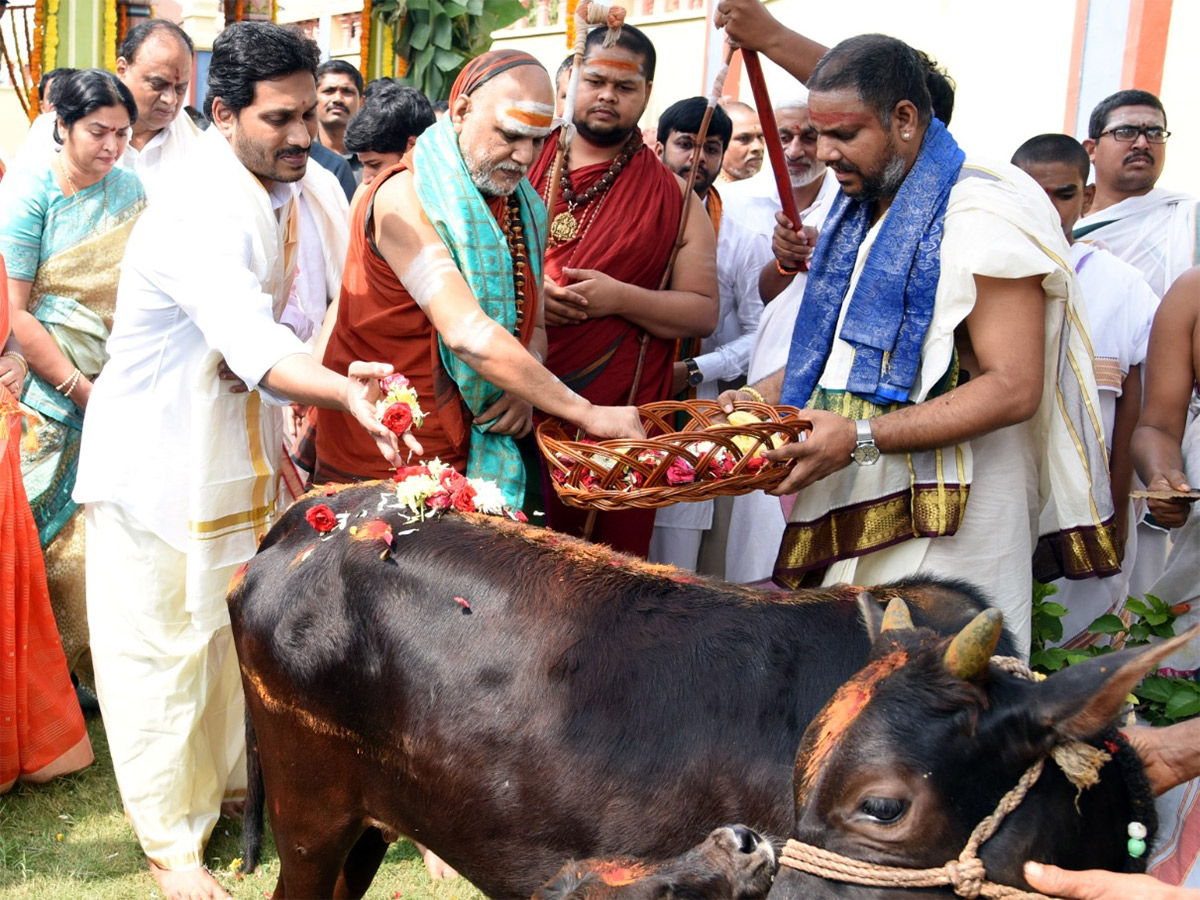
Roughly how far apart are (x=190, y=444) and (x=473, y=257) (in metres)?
1.13

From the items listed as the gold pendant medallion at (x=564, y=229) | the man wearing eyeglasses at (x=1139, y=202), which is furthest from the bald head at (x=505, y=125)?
the man wearing eyeglasses at (x=1139, y=202)

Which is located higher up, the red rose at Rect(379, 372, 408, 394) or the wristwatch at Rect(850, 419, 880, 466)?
the red rose at Rect(379, 372, 408, 394)

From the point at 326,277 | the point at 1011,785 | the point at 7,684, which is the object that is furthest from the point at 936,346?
the point at 7,684

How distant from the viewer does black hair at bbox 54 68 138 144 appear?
191 inches

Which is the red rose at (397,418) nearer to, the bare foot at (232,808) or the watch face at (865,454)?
the watch face at (865,454)

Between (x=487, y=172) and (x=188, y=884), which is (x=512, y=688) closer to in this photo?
(x=487, y=172)

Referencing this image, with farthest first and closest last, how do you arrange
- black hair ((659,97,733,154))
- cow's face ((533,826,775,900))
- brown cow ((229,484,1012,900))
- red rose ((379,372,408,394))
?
black hair ((659,97,733,154)) → red rose ((379,372,408,394)) → brown cow ((229,484,1012,900)) → cow's face ((533,826,775,900))

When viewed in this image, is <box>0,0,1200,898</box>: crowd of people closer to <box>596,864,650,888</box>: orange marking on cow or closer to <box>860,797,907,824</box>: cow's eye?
<box>860,797,907,824</box>: cow's eye

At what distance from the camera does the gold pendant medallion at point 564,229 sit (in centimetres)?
466

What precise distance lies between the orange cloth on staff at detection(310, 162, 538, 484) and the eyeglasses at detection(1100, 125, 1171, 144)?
144 inches

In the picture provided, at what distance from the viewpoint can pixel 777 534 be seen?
462cm

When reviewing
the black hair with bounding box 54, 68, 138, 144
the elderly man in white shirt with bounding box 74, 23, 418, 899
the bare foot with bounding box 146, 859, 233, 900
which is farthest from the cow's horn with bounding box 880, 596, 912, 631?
the black hair with bounding box 54, 68, 138, 144

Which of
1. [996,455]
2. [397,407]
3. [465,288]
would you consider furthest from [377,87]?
[996,455]

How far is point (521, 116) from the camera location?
3.52 metres
